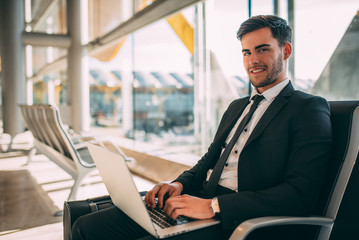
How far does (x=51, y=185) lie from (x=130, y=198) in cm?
322

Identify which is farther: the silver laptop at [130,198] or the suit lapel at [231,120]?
the suit lapel at [231,120]

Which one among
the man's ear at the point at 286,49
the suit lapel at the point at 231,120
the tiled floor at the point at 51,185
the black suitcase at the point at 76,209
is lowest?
the tiled floor at the point at 51,185

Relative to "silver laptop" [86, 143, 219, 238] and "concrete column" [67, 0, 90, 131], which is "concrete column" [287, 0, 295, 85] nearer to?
"silver laptop" [86, 143, 219, 238]

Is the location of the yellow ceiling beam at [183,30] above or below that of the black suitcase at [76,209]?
above

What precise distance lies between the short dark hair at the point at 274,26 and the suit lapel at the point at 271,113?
0.24 metres

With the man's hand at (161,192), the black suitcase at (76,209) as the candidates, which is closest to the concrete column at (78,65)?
the black suitcase at (76,209)

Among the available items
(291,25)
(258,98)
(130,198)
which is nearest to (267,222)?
(130,198)

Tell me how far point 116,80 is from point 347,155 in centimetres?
756

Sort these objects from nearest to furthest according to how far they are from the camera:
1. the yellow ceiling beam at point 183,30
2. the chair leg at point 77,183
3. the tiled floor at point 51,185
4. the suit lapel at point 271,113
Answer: the suit lapel at point 271,113, the tiled floor at point 51,185, the chair leg at point 77,183, the yellow ceiling beam at point 183,30

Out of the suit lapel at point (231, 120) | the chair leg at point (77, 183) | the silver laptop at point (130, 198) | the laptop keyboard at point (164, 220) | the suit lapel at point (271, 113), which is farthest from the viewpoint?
the chair leg at point (77, 183)

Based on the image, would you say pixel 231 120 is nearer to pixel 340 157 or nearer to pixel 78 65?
pixel 340 157

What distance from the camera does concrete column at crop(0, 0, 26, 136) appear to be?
6.63 meters

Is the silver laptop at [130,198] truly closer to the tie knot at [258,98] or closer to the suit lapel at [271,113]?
the suit lapel at [271,113]

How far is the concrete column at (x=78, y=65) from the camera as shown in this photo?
23.0 feet
